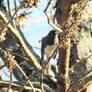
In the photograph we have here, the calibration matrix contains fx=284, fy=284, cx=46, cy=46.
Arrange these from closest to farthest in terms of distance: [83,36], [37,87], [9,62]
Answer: [9,62] → [37,87] → [83,36]

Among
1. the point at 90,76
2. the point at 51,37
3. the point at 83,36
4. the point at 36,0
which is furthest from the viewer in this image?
the point at 51,37

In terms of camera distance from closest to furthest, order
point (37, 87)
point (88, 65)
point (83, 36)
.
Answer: point (37, 87) → point (88, 65) → point (83, 36)

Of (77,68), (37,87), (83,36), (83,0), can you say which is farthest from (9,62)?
(83,36)

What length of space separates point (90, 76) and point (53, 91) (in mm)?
436

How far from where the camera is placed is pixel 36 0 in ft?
4.03

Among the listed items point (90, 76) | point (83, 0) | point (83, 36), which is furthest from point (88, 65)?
point (83, 0)

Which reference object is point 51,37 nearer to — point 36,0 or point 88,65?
point 88,65

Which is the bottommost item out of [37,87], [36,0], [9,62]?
[37,87]

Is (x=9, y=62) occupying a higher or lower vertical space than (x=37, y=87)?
higher

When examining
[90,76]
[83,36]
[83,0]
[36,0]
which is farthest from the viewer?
[83,36]

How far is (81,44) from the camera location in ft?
9.83

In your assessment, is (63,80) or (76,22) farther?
(63,80)

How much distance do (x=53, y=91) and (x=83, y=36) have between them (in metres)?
0.81

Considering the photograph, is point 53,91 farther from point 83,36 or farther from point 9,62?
point 9,62
